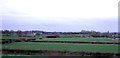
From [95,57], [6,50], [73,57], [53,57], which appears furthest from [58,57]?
[6,50]

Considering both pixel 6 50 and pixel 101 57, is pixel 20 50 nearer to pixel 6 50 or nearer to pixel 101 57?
pixel 6 50

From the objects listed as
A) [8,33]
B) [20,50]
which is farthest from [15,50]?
[8,33]

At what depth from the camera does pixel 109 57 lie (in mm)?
1972

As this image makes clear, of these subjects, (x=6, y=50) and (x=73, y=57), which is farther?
(x=6, y=50)

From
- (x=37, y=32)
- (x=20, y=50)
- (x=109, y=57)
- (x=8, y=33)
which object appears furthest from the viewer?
(x=37, y=32)

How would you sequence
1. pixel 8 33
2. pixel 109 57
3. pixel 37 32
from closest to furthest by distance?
pixel 109 57, pixel 8 33, pixel 37 32

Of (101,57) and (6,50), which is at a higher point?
(101,57)

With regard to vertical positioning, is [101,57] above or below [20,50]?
above

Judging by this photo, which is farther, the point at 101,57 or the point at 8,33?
the point at 8,33

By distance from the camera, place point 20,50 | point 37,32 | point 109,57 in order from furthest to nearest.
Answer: point 37,32
point 20,50
point 109,57

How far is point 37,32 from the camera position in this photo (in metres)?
28.3

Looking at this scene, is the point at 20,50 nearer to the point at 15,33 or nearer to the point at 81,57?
the point at 81,57

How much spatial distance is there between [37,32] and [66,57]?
2672 centimetres

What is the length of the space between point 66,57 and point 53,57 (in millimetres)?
188
